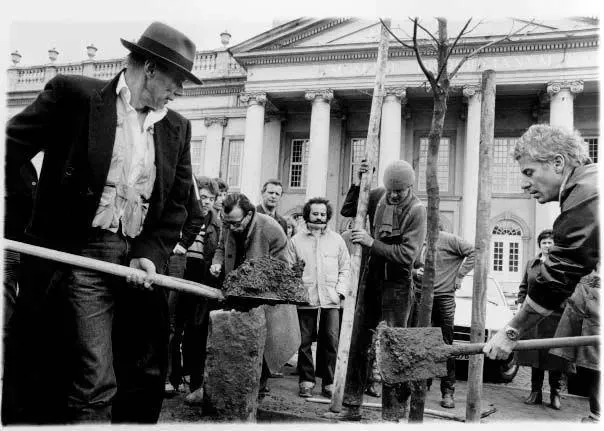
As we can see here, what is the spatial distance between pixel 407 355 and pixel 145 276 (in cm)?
162

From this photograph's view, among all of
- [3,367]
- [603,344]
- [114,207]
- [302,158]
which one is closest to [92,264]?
[114,207]

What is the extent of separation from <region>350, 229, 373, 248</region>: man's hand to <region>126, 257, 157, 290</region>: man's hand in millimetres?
2276

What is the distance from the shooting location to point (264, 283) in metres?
3.48

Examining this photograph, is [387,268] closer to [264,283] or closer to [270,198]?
[264,283]

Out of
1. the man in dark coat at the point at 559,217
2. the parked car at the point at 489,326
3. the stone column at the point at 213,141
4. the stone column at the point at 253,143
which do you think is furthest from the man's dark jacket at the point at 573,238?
the stone column at the point at 213,141

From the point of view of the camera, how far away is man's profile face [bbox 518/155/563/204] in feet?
9.91

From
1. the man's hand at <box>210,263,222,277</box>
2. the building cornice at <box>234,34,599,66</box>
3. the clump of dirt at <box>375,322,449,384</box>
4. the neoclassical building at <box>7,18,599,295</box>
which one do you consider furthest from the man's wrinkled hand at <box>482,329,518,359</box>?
the neoclassical building at <box>7,18,599,295</box>

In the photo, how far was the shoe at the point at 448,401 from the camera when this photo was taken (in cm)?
579

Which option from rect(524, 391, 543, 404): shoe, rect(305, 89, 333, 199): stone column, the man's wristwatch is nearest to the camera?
the man's wristwatch

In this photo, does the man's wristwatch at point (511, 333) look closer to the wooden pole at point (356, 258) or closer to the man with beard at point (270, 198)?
the wooden pole at point (356, 258)

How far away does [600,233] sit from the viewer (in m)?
2.75

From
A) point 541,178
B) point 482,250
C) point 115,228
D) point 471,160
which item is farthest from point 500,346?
point 471,160

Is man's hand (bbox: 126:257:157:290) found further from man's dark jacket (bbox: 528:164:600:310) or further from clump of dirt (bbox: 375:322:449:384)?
man's dark jacket (bbox: 528:164:600:310)

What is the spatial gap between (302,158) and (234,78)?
16.9 ft
